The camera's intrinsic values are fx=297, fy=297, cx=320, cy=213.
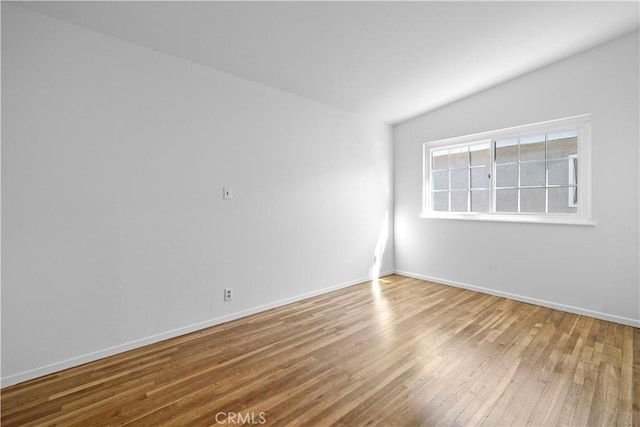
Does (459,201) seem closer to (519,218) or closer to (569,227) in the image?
(519,218)

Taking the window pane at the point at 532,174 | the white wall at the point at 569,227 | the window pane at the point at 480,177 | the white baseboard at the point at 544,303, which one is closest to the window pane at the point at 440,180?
the window pane at the point at 480,177

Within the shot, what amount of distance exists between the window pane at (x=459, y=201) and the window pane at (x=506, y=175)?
0.44 meters

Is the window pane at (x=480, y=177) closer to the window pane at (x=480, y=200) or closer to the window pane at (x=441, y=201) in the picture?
the window pane at (x=480, y=200)

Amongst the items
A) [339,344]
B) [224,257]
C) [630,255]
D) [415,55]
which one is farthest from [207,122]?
[630,255]

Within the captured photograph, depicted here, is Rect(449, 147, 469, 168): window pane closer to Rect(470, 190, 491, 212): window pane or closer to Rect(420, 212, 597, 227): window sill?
Rect(470, 190, 491, 212): window pane

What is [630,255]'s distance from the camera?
289cm

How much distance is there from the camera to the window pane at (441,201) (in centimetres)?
443

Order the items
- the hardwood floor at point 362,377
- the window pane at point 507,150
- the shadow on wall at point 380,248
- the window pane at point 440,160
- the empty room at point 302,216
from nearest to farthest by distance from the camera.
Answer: the hardwood floor at point 362,377, the empty room at point 302,216, the window pane at point 507,150, the window pane at point 440,160, the shadow on wall at point 380,248

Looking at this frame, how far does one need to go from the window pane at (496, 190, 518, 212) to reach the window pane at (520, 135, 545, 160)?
449mm

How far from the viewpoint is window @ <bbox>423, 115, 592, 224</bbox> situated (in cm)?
329

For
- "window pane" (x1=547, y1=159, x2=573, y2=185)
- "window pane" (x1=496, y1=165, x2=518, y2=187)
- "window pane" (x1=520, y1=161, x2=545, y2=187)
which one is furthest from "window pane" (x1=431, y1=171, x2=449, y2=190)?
"window pane" (x1=547, y1=159, x2=573, y2=185)

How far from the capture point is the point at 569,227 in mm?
3236

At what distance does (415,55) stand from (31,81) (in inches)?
121

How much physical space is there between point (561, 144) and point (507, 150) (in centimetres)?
55
